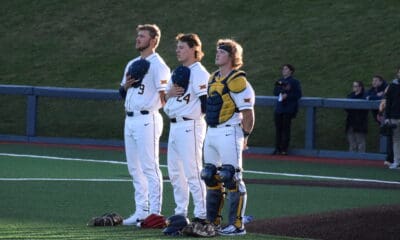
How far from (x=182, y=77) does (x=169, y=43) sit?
22.5m

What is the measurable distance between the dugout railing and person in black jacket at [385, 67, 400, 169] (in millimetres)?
1685

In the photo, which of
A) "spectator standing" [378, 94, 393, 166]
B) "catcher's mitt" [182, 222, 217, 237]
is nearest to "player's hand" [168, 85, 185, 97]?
"catcher's mitt" [182, 222, 217, 237]

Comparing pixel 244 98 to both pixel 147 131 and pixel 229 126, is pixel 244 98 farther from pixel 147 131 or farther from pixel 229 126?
pixel 147 131

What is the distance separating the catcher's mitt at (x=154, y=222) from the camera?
1149 centimetres

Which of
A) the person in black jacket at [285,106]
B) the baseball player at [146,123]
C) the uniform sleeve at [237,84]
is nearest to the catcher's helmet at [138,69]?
the baseball player at [146,123]

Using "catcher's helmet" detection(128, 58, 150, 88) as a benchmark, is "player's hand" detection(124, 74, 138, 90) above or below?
below

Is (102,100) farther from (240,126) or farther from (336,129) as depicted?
(240,126)

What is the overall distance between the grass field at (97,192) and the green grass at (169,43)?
2.88m

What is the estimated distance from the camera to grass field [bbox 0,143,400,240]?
1154 cm

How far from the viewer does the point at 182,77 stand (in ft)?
37.1

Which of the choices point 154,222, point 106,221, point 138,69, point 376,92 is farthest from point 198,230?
point 376,92

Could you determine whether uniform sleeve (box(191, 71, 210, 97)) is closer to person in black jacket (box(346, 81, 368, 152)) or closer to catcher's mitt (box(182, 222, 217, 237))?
catcher's mitt (box(182, 222, 217, 237))

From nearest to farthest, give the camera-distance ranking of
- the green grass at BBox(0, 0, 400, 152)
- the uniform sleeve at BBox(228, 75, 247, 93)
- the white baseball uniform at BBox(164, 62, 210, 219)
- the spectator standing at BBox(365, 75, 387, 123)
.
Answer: the uniform sleeve at BBox(228, 75, 247, 93), the white baseball uniform at BBox(164, 62, 210, 219), the spectator standing at BBox(365, 75, 387, 123), the green grass at BBox(0, 0, 400, 152)

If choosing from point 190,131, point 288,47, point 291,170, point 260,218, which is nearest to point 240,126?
point 190,131
